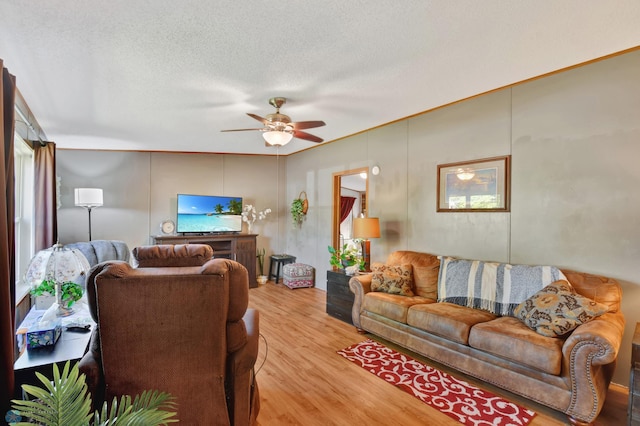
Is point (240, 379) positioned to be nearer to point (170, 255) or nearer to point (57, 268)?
point (170, 255)

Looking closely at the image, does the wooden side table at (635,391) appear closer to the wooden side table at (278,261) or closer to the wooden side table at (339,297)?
the wooden side table at (339,297)

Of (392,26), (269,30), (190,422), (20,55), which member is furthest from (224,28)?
(190,422)

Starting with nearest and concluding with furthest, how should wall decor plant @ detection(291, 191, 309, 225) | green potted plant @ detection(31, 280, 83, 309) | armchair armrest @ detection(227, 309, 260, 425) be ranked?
armchair armrest @ detection(227, 309, 260, 425) → green potted plant @ detection(31, 280, 83, 309) → wall decor plant @ detection(291, 191, 309, 225)

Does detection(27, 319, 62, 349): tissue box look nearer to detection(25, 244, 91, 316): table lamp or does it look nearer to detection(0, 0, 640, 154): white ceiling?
detection(25, 244, 91, 316): table lamp

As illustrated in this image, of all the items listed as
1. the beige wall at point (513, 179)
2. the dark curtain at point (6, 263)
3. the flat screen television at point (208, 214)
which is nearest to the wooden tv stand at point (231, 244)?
the flat screen television at point (208, 214)

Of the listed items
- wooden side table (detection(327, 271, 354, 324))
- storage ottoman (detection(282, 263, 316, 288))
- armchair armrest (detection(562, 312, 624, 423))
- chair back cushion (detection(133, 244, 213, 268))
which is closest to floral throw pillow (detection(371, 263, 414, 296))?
wooden side table (detection(327, 271, 354, 324))

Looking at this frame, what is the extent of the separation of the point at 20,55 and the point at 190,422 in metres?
2.93

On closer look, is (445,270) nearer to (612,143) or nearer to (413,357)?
(413,357)

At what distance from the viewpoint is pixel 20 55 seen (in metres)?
2.42

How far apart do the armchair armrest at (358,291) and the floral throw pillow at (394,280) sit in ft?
0.27

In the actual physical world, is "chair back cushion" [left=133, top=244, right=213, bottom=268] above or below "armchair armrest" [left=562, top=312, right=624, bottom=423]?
above

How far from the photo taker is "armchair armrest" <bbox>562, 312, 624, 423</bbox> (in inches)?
79.0

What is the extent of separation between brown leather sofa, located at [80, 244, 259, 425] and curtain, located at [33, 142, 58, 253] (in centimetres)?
339

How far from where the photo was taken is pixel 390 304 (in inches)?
132
